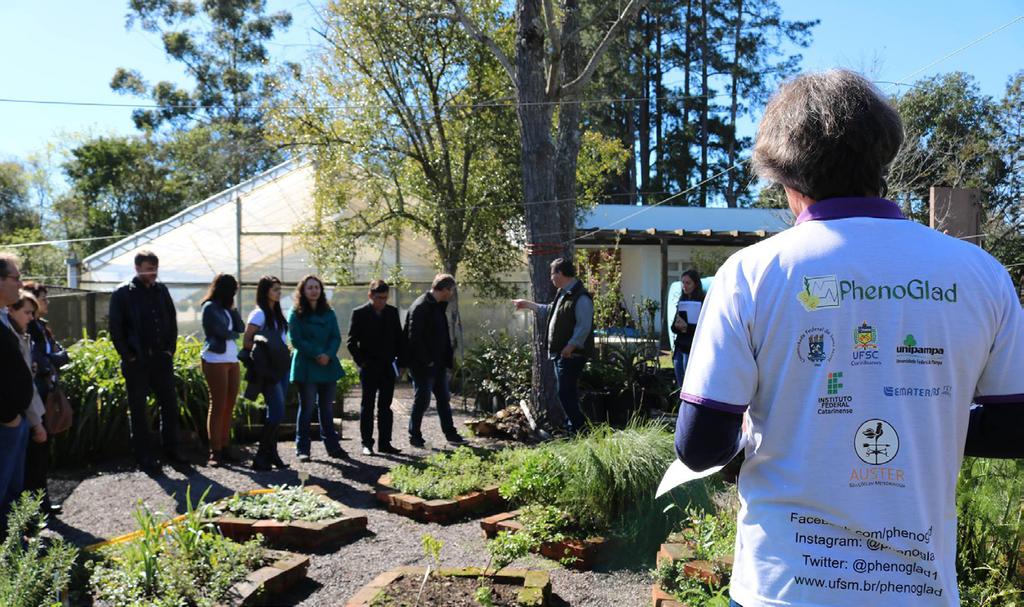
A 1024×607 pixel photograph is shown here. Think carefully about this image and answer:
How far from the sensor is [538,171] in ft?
28.1

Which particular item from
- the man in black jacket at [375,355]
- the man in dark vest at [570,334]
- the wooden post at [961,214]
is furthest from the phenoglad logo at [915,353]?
the man in black jacket at [375,355]

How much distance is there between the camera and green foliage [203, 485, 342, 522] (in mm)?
4988

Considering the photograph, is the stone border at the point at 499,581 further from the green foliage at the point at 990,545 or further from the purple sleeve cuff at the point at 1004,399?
the purple sleeve cuff at the point at 1004,399

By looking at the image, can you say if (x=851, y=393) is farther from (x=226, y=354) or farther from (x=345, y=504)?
(x=226, y=354)

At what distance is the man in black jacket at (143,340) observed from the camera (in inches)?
262

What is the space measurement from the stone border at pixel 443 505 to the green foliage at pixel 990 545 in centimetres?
306

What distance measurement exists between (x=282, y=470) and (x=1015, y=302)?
6311 mm

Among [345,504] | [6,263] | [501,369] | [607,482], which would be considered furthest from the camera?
[501,369]

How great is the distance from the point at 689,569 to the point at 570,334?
420 centimetres

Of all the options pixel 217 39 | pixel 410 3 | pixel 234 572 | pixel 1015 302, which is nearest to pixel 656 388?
pixel 410 3

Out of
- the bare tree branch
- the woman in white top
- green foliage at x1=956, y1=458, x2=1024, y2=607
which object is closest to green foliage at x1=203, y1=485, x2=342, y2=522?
the woman in white top

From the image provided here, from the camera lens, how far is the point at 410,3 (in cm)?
1098

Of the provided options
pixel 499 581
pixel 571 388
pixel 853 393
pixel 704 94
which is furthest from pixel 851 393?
pixel 704 94

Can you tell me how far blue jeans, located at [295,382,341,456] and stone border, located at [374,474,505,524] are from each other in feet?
5.52
